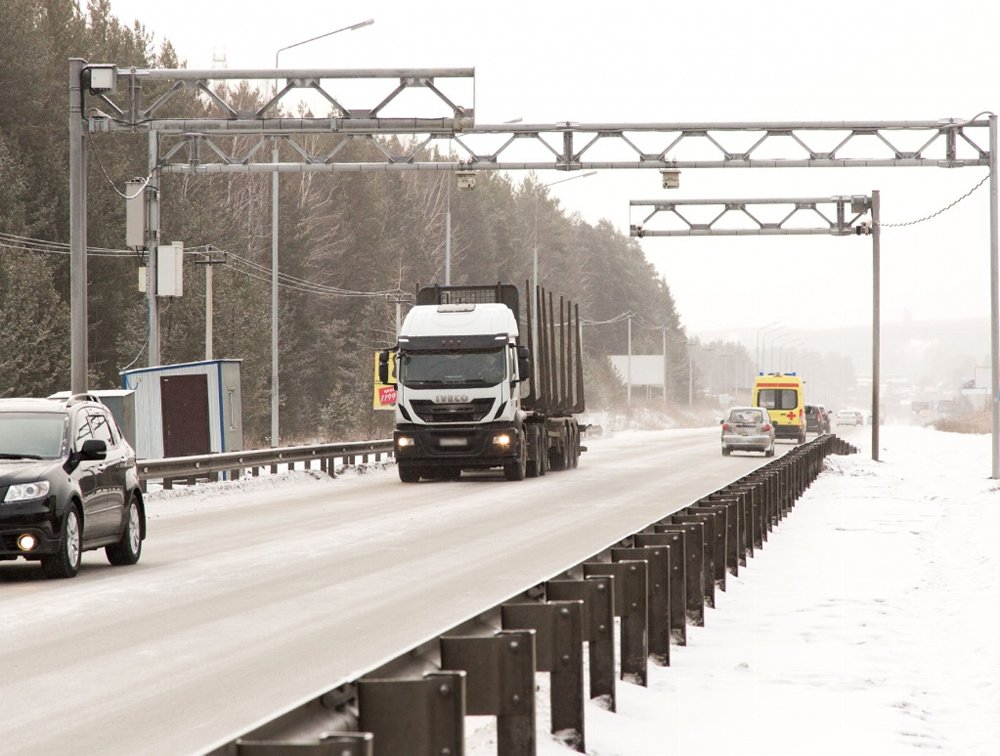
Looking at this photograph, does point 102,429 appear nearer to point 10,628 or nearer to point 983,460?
point 10,628

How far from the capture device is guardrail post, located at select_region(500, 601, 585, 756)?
21.9 feet

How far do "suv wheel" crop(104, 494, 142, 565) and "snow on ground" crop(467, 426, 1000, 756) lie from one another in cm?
578

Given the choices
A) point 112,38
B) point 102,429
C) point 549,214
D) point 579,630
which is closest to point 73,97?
point 102,429

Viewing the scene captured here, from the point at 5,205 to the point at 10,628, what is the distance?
42.8 meters

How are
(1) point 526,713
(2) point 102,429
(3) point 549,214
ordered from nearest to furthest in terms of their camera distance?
(1) point 526,713
(2) point 102,429
(3) point 549,214

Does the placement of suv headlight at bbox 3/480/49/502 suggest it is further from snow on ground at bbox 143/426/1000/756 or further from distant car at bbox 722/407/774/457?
distant car at bbox 722/407/774/457

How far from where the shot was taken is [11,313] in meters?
44.8

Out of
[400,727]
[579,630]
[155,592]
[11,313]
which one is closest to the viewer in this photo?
[400,727]

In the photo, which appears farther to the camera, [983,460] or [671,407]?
[671,407]

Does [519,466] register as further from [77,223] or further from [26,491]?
[26,491]

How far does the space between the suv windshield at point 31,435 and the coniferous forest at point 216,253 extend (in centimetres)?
3051

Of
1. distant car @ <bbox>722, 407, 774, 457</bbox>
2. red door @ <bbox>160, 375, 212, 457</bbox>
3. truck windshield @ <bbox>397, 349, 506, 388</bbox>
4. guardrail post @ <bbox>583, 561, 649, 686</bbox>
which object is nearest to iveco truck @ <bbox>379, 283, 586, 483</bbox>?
truck windshield @ <bbox>397, 349, 506, 388</bbox>

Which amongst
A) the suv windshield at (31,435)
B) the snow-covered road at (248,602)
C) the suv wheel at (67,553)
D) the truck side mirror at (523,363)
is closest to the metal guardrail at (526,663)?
the snow-covered road at (248,602)

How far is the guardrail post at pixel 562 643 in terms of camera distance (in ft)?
21.9
